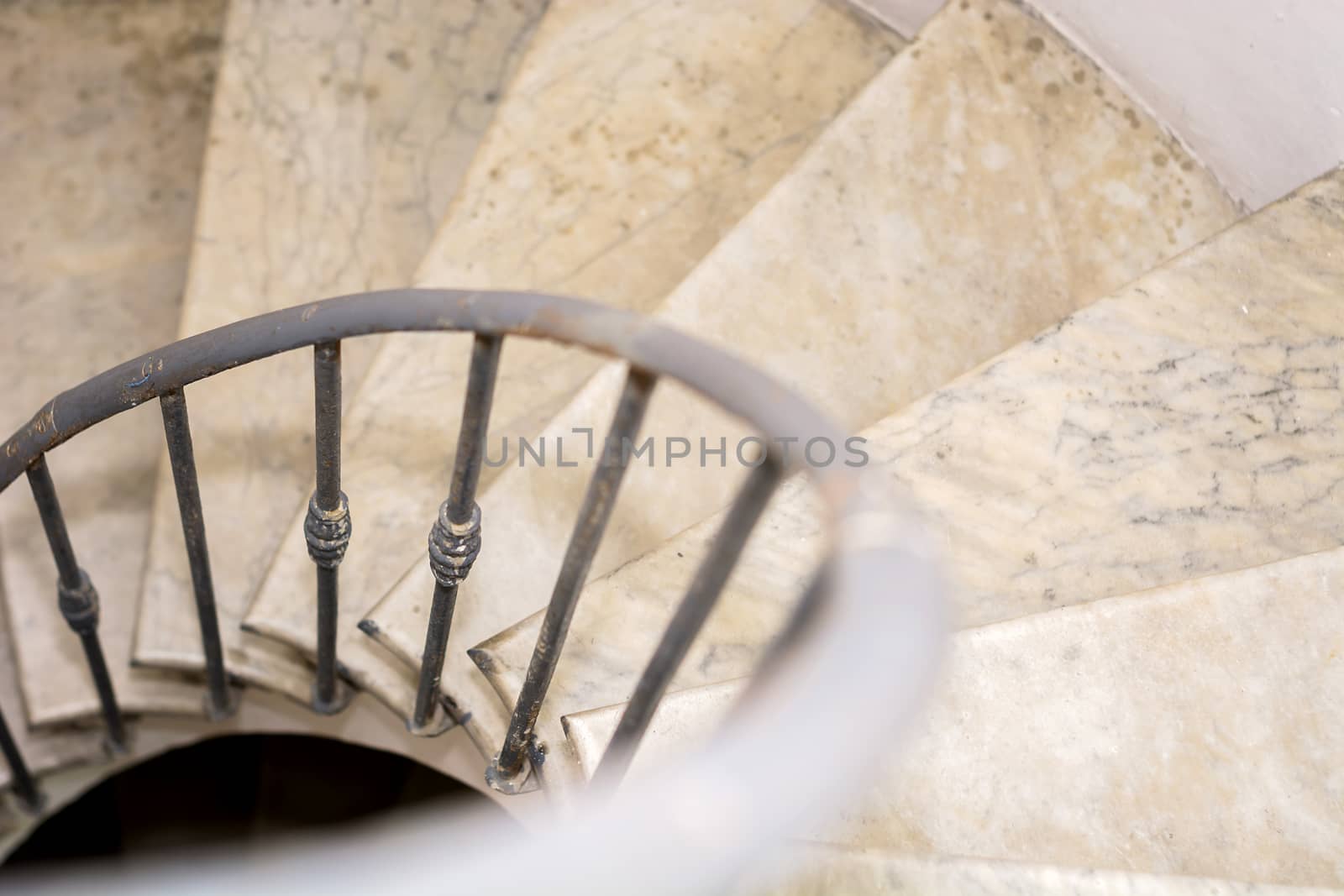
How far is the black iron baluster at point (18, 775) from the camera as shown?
6.65 ft

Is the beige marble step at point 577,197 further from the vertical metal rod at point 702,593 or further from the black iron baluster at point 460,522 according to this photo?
the vertical metal rod at point 702,593

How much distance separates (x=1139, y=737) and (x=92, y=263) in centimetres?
233

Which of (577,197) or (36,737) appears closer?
(577,197)

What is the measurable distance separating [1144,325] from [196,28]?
2293 millimetres

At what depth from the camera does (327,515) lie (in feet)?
4.89

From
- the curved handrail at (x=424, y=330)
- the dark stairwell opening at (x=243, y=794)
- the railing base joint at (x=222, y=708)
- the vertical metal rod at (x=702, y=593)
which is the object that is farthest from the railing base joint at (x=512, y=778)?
the dark stairwell opening at (x=243, y=794)

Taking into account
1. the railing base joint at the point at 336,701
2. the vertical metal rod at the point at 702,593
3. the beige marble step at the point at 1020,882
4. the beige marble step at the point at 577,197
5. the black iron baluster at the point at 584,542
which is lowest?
the beige marble step at the point at 1020,882

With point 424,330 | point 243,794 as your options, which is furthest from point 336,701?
point 243,794

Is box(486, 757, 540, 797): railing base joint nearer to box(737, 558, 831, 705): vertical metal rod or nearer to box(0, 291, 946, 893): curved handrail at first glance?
box(0, 291, 946, 893): curved handrail

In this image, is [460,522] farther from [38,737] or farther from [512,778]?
[38,737]

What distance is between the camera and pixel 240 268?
2.34m

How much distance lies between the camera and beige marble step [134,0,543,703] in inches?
86.7

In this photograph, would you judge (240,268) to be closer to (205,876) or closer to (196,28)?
(196,28)

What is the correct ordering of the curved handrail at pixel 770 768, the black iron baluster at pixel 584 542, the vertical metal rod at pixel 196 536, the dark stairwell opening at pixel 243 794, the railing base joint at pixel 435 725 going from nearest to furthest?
the curved handrail at pixel 770 768 → the black iron baluster at pixel 584 542 → the vertical metal rod at pixel 196 536 → the railing base joint at pixel 435 725 → the dark stairwell opening at pixel 243 794
